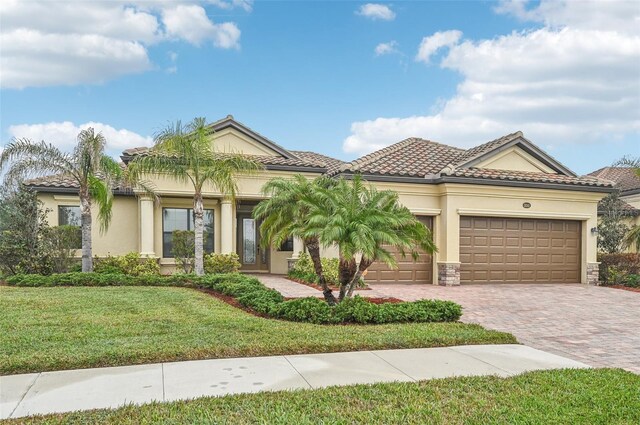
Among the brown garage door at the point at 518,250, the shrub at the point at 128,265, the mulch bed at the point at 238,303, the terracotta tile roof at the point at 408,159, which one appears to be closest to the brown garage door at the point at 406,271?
the brown garage door at the point at 518,250

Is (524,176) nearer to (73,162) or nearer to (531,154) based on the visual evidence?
(531,154)

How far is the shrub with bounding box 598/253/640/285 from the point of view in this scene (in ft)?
58.2

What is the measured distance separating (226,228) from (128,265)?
3672mm

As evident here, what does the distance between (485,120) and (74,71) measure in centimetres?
1825

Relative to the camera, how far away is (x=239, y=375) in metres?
5.41

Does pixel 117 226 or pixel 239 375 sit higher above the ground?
pixel 117 226

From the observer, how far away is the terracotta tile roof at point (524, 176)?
54.9 feet

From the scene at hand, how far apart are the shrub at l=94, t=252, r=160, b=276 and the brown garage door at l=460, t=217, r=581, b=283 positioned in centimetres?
1128

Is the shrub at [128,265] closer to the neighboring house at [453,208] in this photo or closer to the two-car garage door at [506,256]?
the neighboring house at [453,208]

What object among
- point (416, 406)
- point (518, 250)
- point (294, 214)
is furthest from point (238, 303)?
point (518, 250)

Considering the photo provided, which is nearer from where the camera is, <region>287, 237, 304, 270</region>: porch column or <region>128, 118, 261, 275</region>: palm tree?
<region>128, 118, 261, 275</region>: palm tree

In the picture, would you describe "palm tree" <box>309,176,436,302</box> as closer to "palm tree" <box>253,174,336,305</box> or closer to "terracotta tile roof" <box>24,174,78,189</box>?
"palm tree" <box>253,174,336,305</box>

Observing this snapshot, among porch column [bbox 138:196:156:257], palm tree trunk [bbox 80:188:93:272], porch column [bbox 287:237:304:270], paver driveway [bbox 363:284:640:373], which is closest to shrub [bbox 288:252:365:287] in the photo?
porch column [bbox 287:237:304:270]

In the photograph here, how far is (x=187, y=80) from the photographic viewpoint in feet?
57.3
